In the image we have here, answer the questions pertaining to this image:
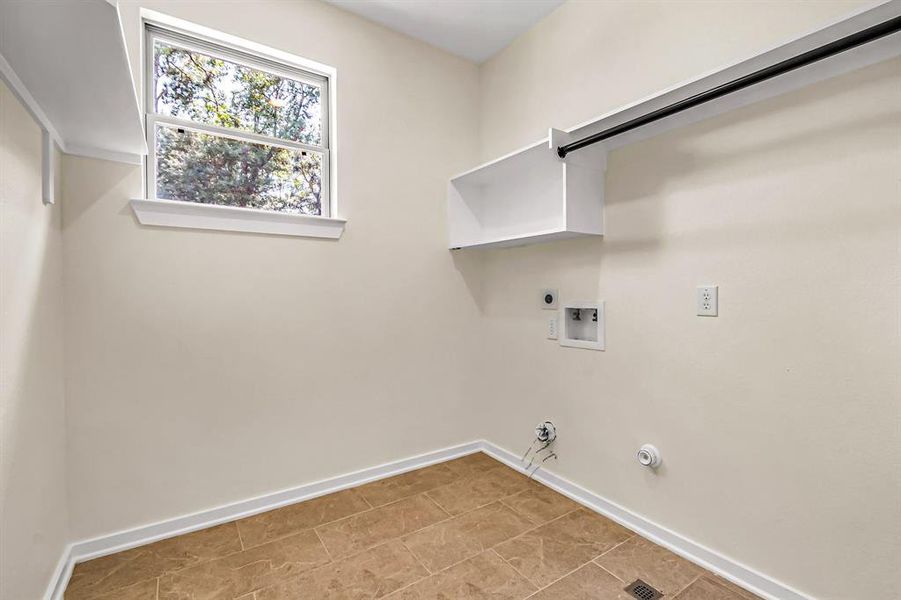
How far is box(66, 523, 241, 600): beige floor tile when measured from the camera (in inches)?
61.6

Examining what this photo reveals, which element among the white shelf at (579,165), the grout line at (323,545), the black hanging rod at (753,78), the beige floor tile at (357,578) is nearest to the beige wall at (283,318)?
the white shelf at (579,165)

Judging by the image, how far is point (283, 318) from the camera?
7.00 ft

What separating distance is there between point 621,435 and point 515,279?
1085mm

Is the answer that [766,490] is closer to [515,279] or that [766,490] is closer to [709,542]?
[709,542]

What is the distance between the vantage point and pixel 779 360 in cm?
144

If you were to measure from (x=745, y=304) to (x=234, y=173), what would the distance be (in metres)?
2.36

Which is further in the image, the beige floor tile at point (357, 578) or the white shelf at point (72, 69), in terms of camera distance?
the beige floor tile at point (357, 578)

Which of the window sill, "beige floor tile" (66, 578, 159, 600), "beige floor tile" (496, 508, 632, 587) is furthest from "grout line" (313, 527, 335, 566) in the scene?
the window sill

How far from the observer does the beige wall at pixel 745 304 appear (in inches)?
49.6

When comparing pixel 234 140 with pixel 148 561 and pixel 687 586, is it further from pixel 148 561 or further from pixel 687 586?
pixel 687 586

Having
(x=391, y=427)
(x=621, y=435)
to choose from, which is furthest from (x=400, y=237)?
(x=621, y=435)

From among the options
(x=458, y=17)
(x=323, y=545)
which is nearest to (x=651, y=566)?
(x=323, y=545)

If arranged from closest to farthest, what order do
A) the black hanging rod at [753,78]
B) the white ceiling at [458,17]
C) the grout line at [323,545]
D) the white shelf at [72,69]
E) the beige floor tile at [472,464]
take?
1. the white shelf at [72,69]
2. the black hanging rod at [753,78]
3. the grout line at [323,545]
4. the white ceiling at [458,17]
5. the beige floor tile at [472,464]

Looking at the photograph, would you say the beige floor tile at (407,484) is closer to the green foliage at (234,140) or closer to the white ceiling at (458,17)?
the green foliage at (234,140)
